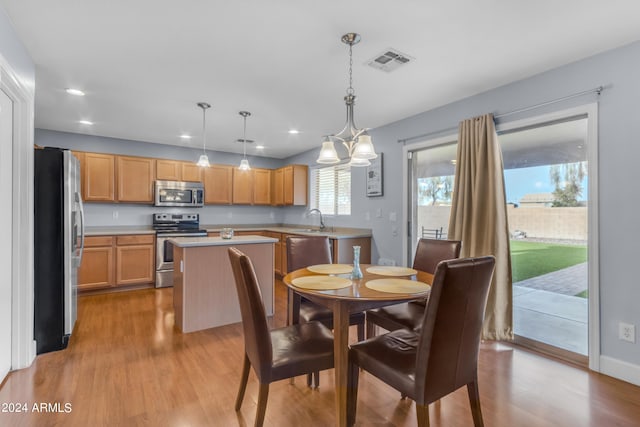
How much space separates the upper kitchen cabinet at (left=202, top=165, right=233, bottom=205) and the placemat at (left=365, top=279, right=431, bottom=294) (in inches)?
177

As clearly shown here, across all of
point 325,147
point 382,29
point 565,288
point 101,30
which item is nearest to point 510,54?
point 382,29

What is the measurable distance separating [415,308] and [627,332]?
1.48 metres

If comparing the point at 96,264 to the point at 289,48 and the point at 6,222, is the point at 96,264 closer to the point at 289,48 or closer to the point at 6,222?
the point at 6,222

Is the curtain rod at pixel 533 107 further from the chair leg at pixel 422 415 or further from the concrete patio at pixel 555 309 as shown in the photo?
the chair leg at pixel 422 415

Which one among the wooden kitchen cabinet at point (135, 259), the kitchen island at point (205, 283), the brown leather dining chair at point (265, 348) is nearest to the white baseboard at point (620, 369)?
the brown leather dining chair at point (265, 348)

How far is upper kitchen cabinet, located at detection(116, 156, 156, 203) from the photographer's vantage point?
16.2 feet

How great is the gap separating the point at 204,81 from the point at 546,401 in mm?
3610

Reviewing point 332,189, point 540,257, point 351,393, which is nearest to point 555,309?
point 540,257

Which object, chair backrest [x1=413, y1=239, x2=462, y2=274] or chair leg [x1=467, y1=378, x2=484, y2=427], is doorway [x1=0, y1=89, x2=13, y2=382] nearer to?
chair leg [x1=467, y1=378, x2=484, y2=427]

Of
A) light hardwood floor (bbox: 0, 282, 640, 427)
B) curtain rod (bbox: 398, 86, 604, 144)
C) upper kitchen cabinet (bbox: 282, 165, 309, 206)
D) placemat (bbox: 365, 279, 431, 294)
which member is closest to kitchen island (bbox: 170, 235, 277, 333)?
light hardwood floor (bbox: 0, 282, 640, 427)

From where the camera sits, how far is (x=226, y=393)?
6.82 feet

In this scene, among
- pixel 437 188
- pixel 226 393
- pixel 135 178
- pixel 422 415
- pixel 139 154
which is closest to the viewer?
pixel 422 415

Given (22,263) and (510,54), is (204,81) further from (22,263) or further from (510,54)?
(510,54)

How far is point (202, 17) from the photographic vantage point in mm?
1980
